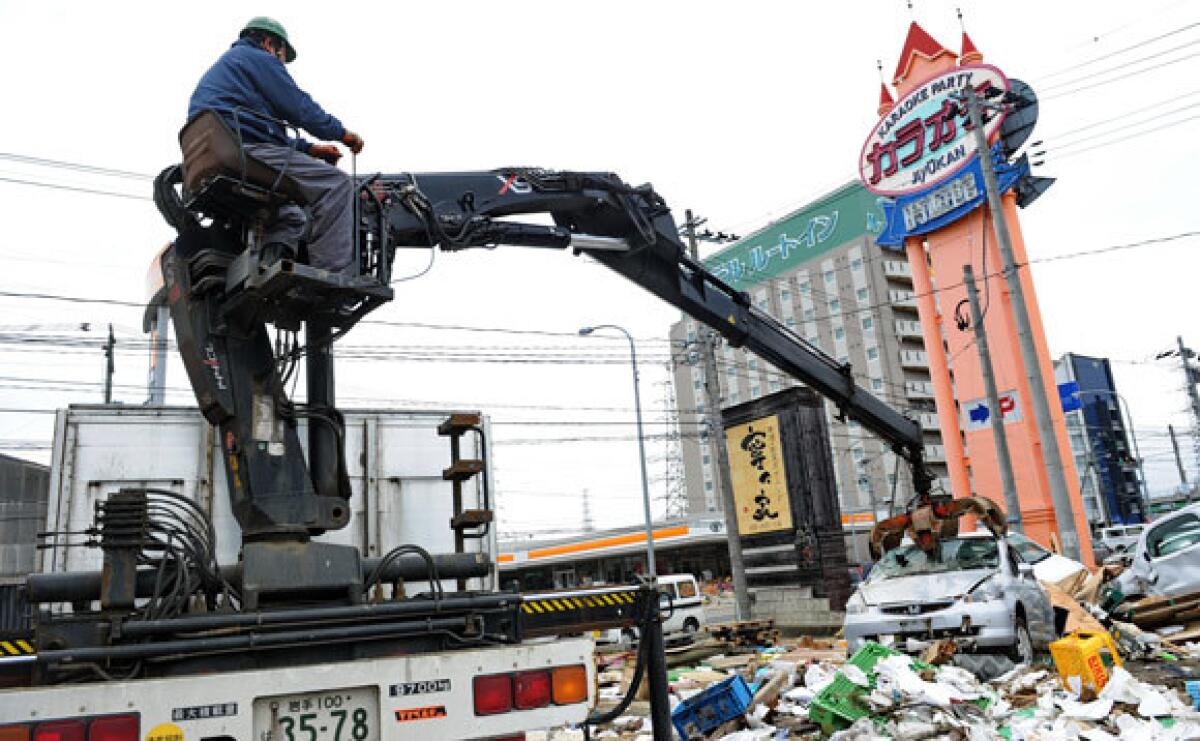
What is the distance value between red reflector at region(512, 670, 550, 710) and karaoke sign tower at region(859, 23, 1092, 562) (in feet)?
86.6

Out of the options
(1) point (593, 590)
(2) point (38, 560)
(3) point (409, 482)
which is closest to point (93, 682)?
(1) point (593, 590)

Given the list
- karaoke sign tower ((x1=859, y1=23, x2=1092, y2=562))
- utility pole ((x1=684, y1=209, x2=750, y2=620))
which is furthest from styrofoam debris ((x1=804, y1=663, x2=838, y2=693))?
karaoke sign tower ((x1=859, y1=23, x2=1092, y2=562))

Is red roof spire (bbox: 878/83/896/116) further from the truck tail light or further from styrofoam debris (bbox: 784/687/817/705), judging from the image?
the truck tail light

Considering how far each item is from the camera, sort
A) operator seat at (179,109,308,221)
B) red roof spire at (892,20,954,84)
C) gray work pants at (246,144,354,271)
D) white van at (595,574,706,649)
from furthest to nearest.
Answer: red roof spire at (892,20,954,84) → white van at (595,574,706,649) → gray work pants at (246,144,354,271) → operator seat at (179,109,308,221)

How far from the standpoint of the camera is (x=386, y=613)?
3473mm

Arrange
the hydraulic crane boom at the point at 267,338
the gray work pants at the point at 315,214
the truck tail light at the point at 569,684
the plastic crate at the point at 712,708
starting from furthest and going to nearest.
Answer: the plastic crate at the point at 712,708, the gray work pants at the point at 315,214, the hydraulic crane boom at the point at 267,338, the truck tail light at the point at 569,684

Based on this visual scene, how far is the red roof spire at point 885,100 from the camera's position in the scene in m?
31.8

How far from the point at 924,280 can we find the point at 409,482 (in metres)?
29.5

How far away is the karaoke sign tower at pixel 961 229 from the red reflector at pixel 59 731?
2775cm

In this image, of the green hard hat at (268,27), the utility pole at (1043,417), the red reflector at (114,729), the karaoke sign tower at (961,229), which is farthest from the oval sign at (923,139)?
the red reflector at (114,729)

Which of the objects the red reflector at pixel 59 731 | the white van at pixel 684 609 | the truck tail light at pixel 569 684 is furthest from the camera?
the white van at pixel 684 609

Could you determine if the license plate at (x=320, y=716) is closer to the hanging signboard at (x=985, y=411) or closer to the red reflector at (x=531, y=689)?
the red reflector at (x=531, y=689)

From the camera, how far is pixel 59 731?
2748 millimetres

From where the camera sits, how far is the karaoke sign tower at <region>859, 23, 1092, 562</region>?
90.5 ft
